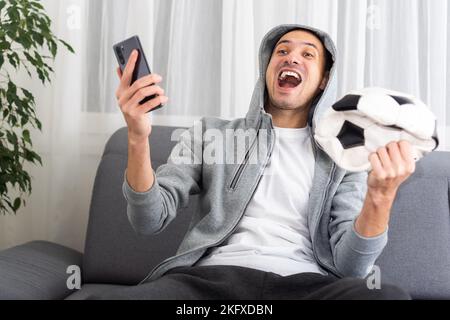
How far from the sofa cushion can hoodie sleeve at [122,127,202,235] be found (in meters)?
0.56

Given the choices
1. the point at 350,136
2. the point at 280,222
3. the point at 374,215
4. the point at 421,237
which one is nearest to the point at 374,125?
the point at 350,136

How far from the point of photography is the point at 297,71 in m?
1.44

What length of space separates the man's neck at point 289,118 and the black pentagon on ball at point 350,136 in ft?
1.10

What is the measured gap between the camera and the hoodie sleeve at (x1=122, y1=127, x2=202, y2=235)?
1211 mm

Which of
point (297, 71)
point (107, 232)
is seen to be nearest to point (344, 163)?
point (297, 71)

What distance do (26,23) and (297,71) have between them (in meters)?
0.80

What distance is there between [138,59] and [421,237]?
2.98 ft

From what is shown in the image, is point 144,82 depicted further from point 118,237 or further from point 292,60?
point 118,237

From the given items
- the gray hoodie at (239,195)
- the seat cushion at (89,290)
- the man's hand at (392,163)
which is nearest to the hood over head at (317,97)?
the gray hoodie at (239,195)

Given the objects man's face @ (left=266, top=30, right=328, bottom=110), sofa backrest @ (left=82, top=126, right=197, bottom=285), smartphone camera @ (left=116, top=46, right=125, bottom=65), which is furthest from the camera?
sofa backrest @ (left=82, top=126, right=197, bottom=285)

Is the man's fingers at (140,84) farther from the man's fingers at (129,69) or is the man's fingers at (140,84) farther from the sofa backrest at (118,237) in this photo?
the sofa backrest at (118,237)

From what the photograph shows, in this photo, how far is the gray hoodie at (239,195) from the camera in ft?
4.03

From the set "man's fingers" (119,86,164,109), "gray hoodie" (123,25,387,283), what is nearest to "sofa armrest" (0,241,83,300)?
"gray hoodie" (123,25,387,283)

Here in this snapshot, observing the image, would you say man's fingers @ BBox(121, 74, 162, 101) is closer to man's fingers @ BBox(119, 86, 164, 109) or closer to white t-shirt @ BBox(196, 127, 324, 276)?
man's fingers @ BBox(119, 86, 164, 109)
